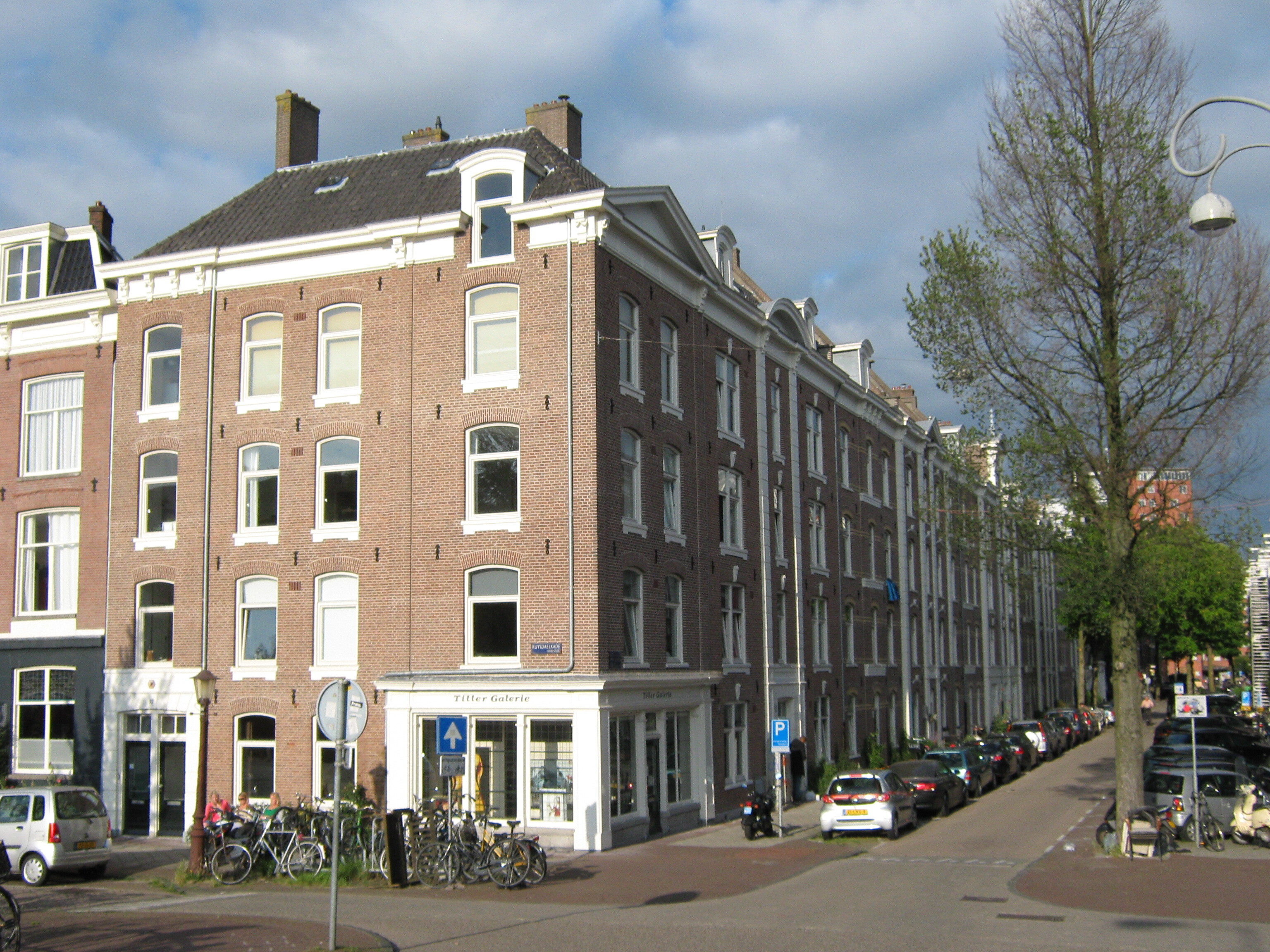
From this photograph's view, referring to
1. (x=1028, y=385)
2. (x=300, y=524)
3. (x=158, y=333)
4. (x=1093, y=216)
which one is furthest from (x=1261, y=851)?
(x=158, y=333)

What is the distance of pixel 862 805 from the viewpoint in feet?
83.7

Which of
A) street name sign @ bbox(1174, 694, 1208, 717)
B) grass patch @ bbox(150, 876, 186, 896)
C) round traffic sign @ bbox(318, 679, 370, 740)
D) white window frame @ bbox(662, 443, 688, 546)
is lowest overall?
grass patch @ bbox(150, 876, 186, 896)

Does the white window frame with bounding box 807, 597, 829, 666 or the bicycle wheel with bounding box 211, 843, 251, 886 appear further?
the white window frame with bounding box 807, 597, 829, 666

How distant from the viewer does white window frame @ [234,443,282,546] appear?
2752 cm

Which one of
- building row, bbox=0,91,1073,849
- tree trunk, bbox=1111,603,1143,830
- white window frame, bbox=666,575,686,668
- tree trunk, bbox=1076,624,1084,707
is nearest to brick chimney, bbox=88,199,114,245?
building row, bbox=0,91,1073,849

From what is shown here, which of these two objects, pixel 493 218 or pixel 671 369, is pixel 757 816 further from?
pixel 493 218

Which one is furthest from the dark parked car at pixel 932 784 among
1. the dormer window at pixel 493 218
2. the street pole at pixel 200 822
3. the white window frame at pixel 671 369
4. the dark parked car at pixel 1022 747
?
the street pole at pixel 200 822

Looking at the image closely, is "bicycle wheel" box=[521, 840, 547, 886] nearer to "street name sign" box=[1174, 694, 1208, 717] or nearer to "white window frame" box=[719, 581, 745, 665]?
"white window frame" box=[719, 581, 745, 665]

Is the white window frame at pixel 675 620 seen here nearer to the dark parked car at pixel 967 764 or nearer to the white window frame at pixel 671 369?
the white window frame at pixel 671 369

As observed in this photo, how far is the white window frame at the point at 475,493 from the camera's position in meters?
25.0

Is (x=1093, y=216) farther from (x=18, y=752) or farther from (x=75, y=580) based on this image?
(x=18, y=752)

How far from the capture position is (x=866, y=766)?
3894 cm

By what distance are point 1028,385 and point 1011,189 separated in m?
3.83

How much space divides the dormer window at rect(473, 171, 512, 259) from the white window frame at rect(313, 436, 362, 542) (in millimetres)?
5172
